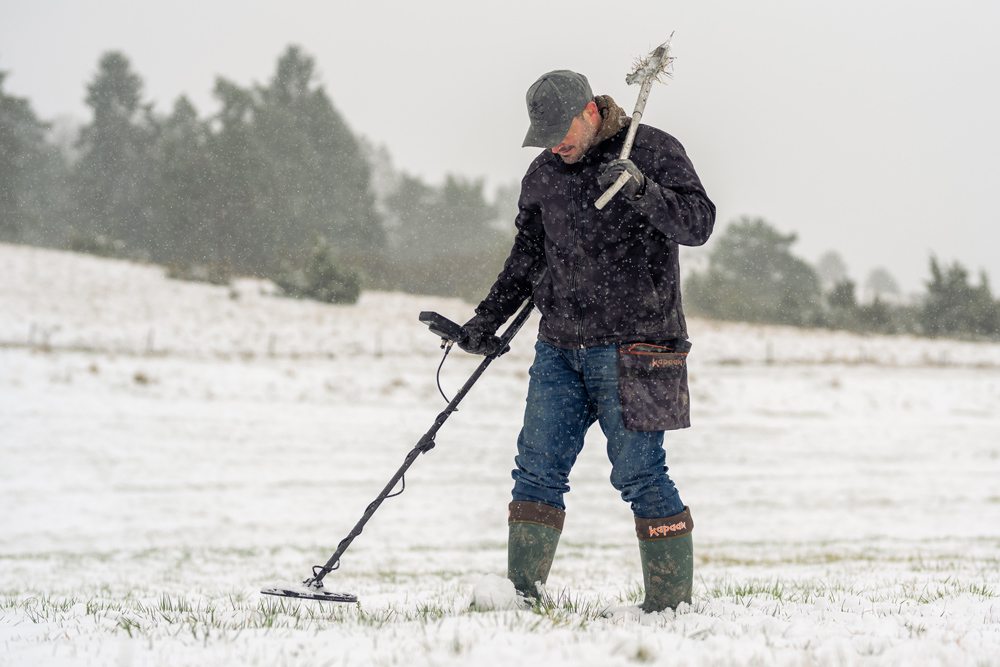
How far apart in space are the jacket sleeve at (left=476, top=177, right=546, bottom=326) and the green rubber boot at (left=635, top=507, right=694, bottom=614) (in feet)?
3.77

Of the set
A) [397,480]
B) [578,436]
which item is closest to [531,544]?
[578,436]

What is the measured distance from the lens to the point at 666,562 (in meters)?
2.58

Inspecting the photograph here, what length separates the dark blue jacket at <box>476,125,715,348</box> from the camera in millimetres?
2611

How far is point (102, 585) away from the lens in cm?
478

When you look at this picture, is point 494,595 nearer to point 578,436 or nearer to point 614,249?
point 578,436

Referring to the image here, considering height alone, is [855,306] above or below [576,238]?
above

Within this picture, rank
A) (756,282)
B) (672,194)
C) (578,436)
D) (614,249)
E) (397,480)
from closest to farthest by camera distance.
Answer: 1. (672,194)
2. (614,249)
3. (578,436)
4. (397,480)
5. (756,282)

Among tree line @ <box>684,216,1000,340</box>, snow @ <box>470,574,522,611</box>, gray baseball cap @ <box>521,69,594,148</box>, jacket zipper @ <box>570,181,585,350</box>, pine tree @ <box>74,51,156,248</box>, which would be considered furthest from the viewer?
pine tree @ <box>74,51,156,248</box>

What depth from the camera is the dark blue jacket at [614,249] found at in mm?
2611

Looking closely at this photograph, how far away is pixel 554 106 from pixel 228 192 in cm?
3452

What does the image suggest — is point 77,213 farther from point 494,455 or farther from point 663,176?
point 663,176

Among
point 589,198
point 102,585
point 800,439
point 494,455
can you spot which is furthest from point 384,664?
point 800,439

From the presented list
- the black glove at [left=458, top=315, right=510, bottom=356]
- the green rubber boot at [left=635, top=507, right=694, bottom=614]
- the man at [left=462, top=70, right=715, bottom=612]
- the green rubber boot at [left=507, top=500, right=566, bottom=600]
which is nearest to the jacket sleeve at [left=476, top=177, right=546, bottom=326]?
the black glove at [left=458, top=315, right=510, bottom=356]

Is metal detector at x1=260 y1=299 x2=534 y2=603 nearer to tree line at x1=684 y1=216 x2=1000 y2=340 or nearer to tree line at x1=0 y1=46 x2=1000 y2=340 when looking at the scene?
tree line at x1=0 y1=46 x2=1000 y2=340
